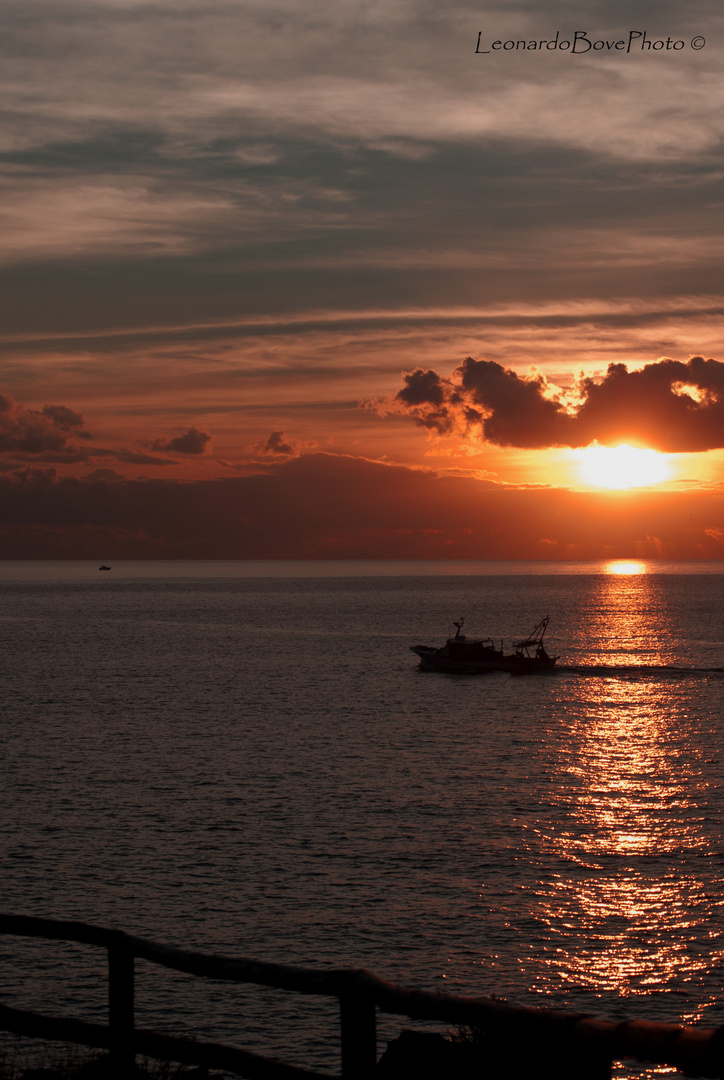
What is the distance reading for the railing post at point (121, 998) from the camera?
28.8ft

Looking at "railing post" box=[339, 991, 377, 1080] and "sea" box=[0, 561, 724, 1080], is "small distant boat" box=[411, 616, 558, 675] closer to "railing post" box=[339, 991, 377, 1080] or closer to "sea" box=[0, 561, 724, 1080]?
"sea" box=[0, 561, 724, 1080]

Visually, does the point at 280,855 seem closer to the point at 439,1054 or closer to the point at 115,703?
the point at 439,1054

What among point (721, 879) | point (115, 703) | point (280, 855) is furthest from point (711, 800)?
point (115, 703)

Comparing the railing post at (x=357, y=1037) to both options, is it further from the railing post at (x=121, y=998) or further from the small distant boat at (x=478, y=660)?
the small distant boat at (x=478, y=660)

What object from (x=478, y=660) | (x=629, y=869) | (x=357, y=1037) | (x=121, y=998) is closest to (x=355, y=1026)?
(x=357, y=1037)

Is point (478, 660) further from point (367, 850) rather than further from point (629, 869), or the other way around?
point (629, 869)

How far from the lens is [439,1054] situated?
851 cm

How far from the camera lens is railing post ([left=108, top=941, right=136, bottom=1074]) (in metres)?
8.78

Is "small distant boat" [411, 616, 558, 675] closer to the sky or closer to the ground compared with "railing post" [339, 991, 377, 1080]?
closer to the ground

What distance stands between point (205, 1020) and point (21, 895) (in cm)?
1164

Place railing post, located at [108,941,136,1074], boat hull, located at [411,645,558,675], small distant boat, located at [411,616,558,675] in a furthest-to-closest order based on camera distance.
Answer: small distant boat, located at [411,616,558,675] < boat hull, located at [411,645,558,675] < railing post, located at [108,941,136,1074]

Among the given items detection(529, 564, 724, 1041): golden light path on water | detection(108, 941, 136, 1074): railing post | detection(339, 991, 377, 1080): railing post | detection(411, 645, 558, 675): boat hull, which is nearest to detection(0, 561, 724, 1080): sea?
detection(529, 564, 724, 1041): golden light path on water

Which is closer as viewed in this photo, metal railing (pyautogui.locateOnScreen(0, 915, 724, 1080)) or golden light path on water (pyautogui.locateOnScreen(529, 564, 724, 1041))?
metal railing (pyautogui.locateOnScreen(0, 915, 724, 1080))

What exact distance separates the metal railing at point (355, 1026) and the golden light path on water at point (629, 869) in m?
21.3
